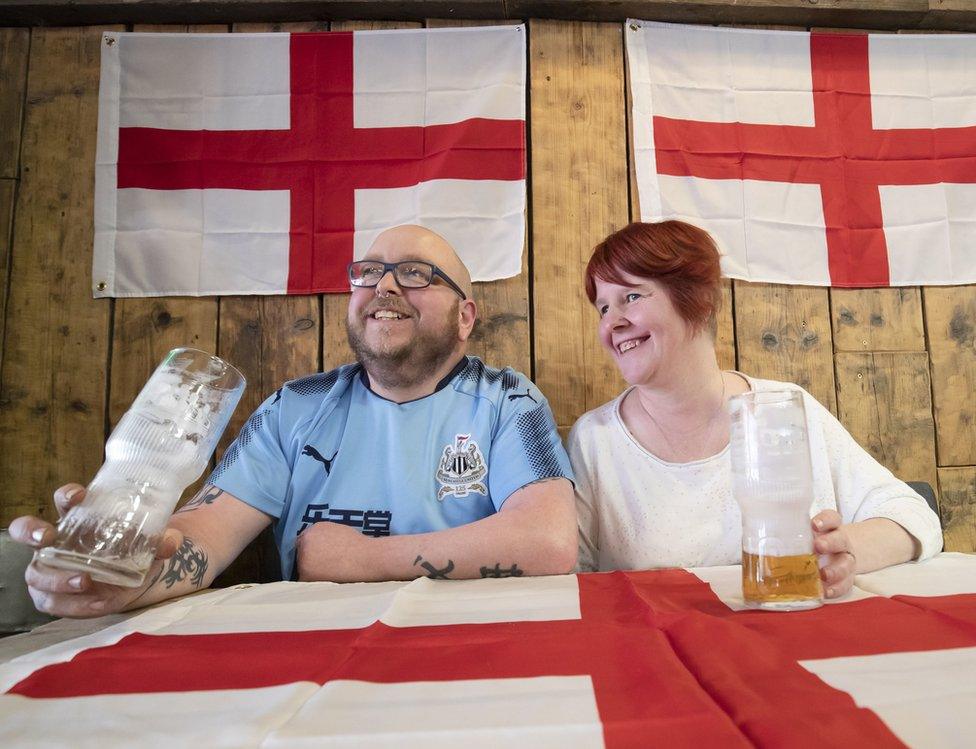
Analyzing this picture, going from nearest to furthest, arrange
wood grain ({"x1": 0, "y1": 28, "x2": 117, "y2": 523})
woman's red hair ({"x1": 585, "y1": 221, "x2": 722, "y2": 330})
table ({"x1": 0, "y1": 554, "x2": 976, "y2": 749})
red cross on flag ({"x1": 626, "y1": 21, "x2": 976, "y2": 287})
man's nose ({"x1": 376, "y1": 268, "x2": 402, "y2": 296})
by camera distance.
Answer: table ({"x1": 0, "y1": 554, "x2": 976, "y2": 749}) < woman's red hair ({"x1": 585, "y1": 221, "x2": 722, "y2": 330}) < man's nose ({"x1": 376, "y1": 268, "x2": 402, "y2": 296}) < wood grain ({"x1": 0, "y1": 28, "x2": 117, "y2": 523}) < red cross on flag ({"x1": 626, "y1": 21, "x2": 976, "y2": 287})

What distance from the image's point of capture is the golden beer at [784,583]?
0.76 m

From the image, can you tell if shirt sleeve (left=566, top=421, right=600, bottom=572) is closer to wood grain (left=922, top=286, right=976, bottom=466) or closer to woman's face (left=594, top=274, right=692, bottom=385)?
woman's face (left=594, top=274, right=692, bottom=385)

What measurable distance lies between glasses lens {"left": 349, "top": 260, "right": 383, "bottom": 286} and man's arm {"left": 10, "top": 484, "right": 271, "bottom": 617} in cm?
51

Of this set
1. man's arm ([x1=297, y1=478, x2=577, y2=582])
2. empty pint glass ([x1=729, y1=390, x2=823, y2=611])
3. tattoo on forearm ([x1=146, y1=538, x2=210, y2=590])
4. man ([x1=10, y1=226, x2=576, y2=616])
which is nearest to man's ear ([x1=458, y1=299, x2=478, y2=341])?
Result: man ([x1=10, y1=226, x2=576, y2=616])

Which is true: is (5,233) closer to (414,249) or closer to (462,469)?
(414,249)

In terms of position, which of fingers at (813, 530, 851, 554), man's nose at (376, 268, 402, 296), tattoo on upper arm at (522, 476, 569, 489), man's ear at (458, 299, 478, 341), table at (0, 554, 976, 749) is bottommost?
table at (0, 554, 976, 749)

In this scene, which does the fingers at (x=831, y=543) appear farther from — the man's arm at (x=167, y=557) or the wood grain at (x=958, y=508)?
the wood grain at (x=958, y=508)

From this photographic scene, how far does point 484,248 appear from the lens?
5.76ft

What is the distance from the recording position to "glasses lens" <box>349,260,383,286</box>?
146 centimetres

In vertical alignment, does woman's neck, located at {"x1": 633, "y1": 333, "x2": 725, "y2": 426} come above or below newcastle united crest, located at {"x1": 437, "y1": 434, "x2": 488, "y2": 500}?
above

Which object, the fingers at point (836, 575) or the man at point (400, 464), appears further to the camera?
the man at point (400, 464)

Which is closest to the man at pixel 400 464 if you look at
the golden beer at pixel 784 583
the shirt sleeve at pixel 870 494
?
the golden beer at pixel 784 583

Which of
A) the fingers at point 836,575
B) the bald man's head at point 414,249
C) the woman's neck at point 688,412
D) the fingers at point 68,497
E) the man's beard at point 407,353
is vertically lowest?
the fingers at point 836,575

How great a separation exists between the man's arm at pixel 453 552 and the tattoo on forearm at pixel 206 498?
25cm
